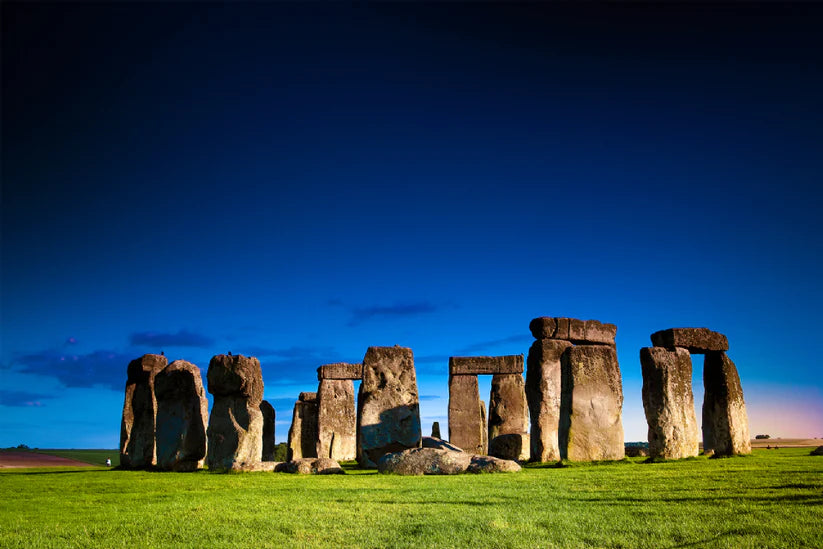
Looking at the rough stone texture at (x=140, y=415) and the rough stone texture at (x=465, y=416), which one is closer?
the rough stone texture at (x=140, y=415)

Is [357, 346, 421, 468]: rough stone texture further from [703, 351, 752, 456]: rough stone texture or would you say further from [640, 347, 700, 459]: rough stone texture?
[703, 351, 752, 456]: rough stone texture

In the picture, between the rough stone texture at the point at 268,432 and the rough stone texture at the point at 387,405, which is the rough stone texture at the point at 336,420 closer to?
the rough stone texture at the point at 268,432

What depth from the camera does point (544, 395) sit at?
646 inches

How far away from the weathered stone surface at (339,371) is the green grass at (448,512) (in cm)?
1423

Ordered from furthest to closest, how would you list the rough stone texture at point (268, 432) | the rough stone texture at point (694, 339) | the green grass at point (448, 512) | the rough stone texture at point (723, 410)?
the rough stone texture at point (268, 432)
the rough stone texture at point (694, 339)
the rough stone texture at point (723, 410)
the green grass at point (448, 512)

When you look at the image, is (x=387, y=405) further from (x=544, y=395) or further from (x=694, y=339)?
(x=694, y=339)

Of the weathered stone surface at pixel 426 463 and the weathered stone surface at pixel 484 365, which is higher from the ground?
the weathered stone surface at pixel 484 365

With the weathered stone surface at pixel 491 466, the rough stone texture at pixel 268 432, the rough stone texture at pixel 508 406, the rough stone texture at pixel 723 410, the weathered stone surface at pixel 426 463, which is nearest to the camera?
the weathered stone surface at pixel 491 466

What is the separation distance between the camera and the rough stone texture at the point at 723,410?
15516 mm

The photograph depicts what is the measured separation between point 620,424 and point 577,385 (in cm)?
150

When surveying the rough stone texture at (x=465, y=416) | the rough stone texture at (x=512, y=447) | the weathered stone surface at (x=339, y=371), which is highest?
the weathered stone surface at (x=339, y=371)

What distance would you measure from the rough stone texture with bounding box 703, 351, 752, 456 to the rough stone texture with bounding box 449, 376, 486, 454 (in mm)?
7832

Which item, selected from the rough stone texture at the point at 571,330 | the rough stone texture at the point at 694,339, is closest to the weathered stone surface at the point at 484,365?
the rough stone texture at the point at 571,330

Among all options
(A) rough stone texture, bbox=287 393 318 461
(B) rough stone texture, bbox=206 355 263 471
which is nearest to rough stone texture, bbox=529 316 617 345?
(B) rough stone texture, bbox=206 355 263 471
